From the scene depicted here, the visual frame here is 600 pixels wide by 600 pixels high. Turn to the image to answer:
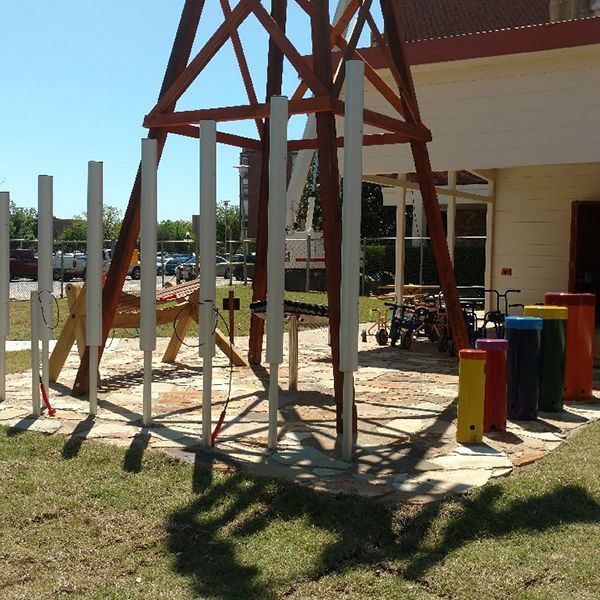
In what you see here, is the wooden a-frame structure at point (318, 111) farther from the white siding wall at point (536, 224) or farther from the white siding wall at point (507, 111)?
the white siding wall at point (536, 224)

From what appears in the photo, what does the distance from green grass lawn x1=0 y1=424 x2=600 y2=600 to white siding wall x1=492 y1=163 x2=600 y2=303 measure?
10824 millimetres

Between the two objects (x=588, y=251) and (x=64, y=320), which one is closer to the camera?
(x=64, y=320)

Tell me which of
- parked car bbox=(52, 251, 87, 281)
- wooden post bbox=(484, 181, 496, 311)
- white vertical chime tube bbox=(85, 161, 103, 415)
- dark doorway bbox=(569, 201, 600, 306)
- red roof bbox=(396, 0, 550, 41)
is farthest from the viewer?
parked car bbox=(52, 251, 87, 281)

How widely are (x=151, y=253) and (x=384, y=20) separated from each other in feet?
11.6

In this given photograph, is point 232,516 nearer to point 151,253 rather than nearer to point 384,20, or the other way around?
point 151,253

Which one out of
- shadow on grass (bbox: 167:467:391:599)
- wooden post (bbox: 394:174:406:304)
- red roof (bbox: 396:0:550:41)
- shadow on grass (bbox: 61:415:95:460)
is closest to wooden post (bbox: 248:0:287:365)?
shadow on grass (bbox: 61:415:95:460)

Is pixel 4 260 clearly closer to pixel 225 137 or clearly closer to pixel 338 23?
pixel 225 137

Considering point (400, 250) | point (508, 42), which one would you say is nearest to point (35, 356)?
point (508, 42)

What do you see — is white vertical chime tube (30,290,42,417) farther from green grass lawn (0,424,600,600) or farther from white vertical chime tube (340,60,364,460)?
white vertical chime tube (340,60,364,460)


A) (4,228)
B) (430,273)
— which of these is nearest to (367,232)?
(430,273)

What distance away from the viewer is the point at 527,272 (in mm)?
15961

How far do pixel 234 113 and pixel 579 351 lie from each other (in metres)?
4.13

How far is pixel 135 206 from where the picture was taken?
7656 mm

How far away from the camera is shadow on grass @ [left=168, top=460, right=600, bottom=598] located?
3.77 metres
